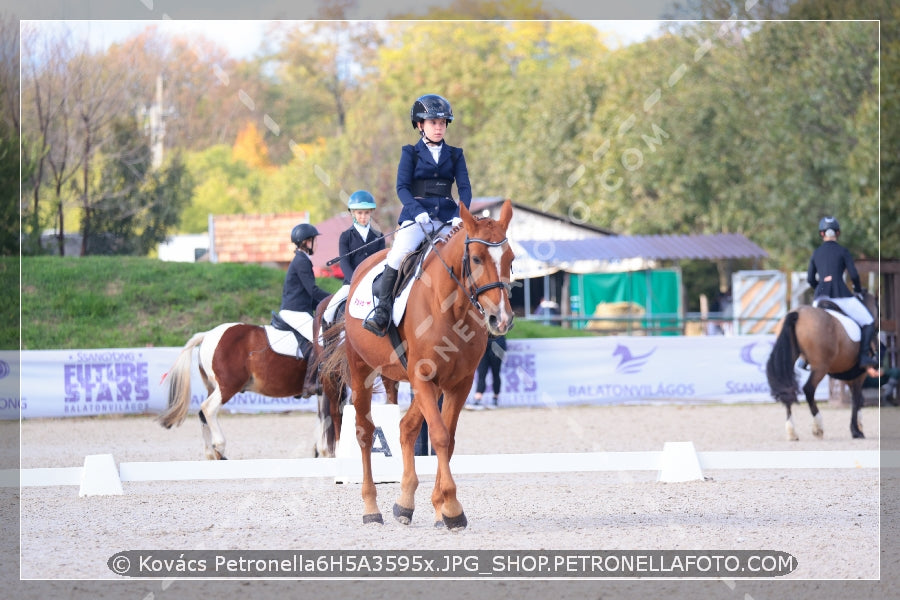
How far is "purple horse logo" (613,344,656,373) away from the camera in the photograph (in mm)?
20516

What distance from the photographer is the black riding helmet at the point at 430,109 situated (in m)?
8.23

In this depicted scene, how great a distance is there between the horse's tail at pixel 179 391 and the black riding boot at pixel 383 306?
213 inches

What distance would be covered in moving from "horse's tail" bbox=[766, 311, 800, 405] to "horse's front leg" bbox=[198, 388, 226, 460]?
694 centimetres

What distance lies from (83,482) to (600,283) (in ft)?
92.4

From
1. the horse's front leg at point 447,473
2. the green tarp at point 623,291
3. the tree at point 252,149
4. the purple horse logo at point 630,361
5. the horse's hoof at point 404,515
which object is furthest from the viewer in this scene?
the tree at point 252,149

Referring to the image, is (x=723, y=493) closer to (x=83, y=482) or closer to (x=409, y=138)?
(x=83, y=482)

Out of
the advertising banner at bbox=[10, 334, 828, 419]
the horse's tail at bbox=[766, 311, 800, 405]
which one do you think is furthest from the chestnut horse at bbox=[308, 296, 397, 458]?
the advertising banner at bbox=[10, 334, 828, 419]

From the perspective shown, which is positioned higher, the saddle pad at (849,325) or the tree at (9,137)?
the tree at (9,137)

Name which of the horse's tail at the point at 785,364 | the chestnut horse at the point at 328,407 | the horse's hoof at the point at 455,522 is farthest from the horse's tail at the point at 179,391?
the horse's tail at the point at 785,364

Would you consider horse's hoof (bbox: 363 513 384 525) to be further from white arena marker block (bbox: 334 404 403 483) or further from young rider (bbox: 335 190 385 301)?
young rider (bbox: 335 190 385 301)

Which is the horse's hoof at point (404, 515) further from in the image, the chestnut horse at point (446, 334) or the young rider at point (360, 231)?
the young rider at point (360, 231)

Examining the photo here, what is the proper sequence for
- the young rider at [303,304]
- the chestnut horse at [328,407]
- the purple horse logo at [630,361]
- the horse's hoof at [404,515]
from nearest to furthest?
the horse's hoof at [404,515] < the chestnut horse at [328,407] < the young rider at [303,304] < the purple horse logo at [630,361]

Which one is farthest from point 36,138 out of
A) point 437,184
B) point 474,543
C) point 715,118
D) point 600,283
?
point 715,118

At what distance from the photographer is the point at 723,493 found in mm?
9219
